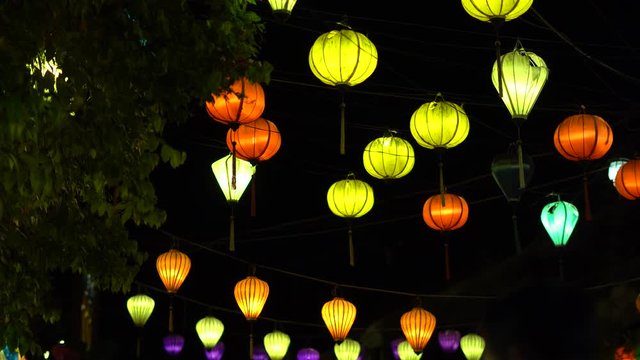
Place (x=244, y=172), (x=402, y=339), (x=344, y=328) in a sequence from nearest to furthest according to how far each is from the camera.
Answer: (x=244, y=172)
(x=344, y=328)
(x=402, y=339)

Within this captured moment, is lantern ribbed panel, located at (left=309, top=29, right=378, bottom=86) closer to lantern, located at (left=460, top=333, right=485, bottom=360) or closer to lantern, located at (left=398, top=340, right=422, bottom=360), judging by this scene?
lantern, located at (left=460, top=333, right=485, bottom=360)

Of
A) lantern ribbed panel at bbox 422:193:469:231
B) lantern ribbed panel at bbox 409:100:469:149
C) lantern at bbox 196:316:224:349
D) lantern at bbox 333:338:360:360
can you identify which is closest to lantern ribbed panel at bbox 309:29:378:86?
lantern ribbed panel at bbox 409:100:469:149

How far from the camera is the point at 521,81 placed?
939 cm

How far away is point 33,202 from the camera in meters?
6.16

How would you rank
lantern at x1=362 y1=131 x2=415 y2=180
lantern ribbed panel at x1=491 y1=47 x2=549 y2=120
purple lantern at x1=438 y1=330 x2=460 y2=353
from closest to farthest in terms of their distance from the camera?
lantern ribbed panel at x1=491 y1=47 x2=549 y2=120
lantern at x1=362 y1=131 x2=415 y2=180
purple lantern at x1=438 y1=330 x2=460 y2=353

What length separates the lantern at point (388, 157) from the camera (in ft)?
37.4

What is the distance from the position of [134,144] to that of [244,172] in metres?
4.78

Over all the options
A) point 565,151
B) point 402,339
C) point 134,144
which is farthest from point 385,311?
point 134,144

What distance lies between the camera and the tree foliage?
211 inches

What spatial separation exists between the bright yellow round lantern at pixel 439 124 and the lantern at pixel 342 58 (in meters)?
1.30

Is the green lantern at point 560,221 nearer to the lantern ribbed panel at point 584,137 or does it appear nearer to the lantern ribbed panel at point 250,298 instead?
the lantern ribbed panel at point 584,137

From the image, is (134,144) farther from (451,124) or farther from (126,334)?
(126,334)

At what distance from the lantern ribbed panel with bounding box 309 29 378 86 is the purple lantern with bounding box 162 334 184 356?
14.0 m

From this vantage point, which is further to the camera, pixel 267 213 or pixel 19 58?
pixel 267 213
